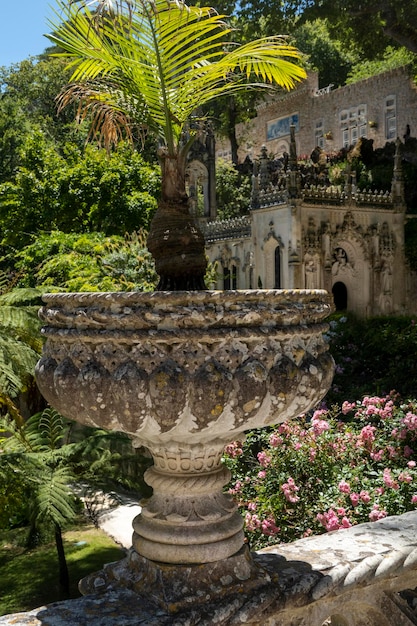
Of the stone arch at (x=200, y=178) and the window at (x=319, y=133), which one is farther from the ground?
the window at (x=319, y=133)

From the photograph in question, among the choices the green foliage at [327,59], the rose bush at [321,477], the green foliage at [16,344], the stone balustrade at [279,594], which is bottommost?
the rose bush at [321,477]

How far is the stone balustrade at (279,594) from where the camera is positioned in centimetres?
250

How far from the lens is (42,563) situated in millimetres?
7008

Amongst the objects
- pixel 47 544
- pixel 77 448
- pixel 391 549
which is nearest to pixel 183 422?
pixel 391 549

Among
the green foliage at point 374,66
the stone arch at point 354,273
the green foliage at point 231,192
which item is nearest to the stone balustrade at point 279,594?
the stone arch at point 354,273

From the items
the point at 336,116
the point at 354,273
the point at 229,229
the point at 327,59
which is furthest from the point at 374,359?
the point at 327,59

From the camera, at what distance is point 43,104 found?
129ft

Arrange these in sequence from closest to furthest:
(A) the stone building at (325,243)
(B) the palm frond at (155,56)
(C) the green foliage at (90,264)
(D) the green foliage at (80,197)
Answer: (B) the palm frond at (155,56)
(C) the green foliage at (90,264)
(D) the green foliage at (80,197)
(A) the stone building at (325,243)

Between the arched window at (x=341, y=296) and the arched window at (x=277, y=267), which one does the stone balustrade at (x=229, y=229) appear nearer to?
the arched window at (x=277, y=267)

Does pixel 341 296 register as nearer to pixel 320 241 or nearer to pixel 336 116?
pixel 320 241

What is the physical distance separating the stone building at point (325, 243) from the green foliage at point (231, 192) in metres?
10.7

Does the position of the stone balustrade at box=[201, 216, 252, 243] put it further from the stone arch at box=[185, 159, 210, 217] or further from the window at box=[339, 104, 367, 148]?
the window at box=[339, 104, 367, 148]

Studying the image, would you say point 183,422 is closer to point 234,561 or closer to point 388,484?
point 234,561

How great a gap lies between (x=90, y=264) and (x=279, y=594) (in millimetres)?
9807
